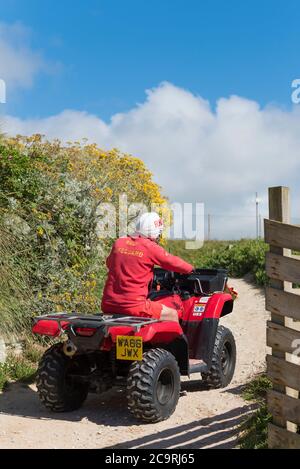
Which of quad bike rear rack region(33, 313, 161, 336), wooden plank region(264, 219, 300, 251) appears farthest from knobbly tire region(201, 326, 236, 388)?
wooden plank region(264, 219, 300, 251)

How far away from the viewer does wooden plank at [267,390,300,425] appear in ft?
15.3

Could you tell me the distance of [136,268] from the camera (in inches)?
243

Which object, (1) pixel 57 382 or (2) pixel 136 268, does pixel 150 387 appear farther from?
(2) pixel 136 268

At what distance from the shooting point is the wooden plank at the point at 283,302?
4656 millimetres

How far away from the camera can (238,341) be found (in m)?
10.3

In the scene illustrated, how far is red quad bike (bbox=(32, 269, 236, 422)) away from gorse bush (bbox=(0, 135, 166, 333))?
201 cm

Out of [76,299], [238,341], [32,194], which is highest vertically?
[32,194]

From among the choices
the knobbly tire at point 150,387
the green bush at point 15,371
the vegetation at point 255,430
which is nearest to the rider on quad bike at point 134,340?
the knobbly tire at point 150,387

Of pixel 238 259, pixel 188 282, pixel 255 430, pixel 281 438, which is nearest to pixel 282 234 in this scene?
pixel 281 438

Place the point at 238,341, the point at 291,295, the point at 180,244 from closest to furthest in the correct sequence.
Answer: the point at 291,295
the point at 238,341
the point at 180,244

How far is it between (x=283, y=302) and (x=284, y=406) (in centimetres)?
73
